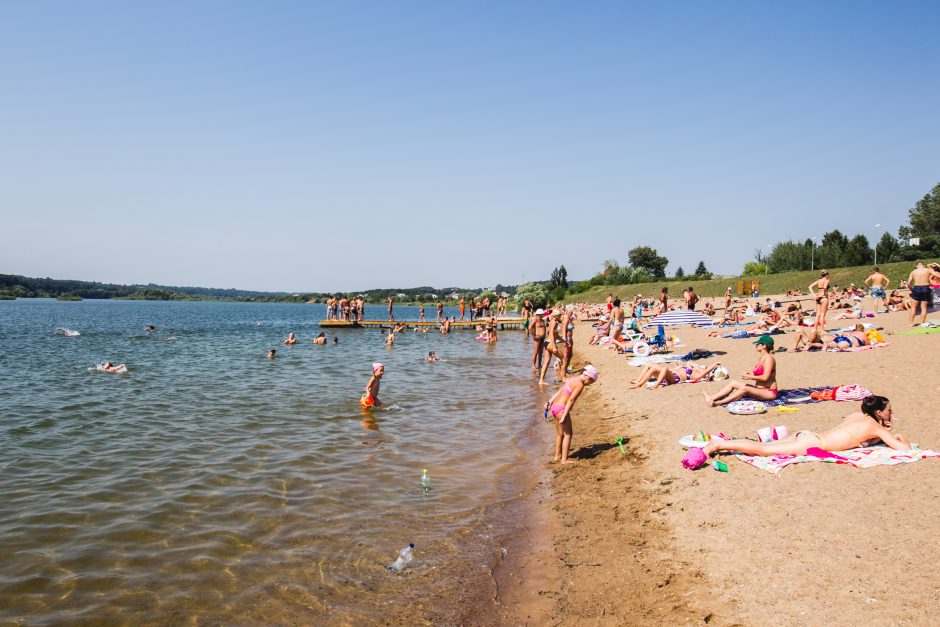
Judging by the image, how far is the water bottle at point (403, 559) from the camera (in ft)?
17.8

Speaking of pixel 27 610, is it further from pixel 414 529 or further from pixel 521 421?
pixel 521 421

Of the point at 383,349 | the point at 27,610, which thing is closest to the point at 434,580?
the point at 27,610

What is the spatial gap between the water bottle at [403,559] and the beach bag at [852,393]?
7268 mm

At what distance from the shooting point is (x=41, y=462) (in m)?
8.62

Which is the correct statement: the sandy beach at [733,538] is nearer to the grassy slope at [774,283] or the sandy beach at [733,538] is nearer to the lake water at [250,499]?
the lake water at [250,499]

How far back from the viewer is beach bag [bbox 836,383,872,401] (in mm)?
8461

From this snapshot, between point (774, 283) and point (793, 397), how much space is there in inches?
1641

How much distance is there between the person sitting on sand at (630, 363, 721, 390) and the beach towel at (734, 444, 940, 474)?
17.7 ft

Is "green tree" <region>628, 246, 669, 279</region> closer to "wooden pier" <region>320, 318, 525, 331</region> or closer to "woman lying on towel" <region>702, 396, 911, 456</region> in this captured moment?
"wooden pier" <region>320, 318, 525, 331</region>

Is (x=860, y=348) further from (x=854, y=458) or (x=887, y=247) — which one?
(x=887, y=247)

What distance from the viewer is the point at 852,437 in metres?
6.30

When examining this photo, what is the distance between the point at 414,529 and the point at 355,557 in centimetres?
91

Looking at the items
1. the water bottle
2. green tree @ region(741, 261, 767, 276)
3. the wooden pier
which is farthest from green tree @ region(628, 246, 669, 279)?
the water bottle

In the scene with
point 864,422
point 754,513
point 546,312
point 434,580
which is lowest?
point 434,580
